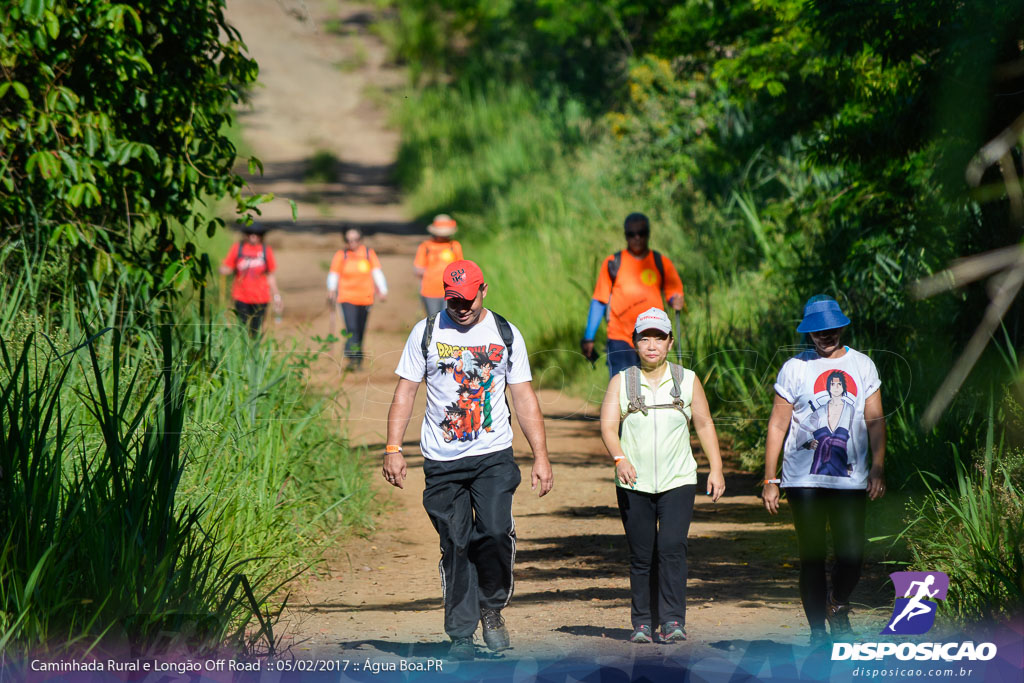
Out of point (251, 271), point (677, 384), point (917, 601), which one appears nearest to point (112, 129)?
point (677, 384)

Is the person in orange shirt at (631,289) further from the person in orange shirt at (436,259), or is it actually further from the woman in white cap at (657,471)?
the person in orange shirt at (436,259)

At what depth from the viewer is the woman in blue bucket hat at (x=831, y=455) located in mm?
5684

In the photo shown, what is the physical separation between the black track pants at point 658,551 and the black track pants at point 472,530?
576 mm

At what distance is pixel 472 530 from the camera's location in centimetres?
592

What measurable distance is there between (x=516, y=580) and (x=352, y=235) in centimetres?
641

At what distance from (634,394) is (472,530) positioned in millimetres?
1031

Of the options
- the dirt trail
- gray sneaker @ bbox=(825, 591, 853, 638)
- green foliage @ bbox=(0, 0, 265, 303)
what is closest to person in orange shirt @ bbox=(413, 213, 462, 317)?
the dirt trail

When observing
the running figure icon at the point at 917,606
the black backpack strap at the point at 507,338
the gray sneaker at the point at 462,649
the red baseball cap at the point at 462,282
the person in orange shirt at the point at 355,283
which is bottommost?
the gray sneaker at the point at 462,649

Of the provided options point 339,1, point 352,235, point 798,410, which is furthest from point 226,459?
point 339,1

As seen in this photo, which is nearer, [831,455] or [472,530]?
[831,455]

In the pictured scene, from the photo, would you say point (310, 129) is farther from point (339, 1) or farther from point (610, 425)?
point (610, 425)

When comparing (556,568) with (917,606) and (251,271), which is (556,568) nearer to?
(917,606)

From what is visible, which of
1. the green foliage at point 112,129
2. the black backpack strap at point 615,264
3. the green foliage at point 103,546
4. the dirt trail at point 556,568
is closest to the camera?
the green foliage at point 103,546

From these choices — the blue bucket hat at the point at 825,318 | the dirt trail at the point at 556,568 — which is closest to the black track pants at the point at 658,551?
the dirt trail at the point at 556,568
